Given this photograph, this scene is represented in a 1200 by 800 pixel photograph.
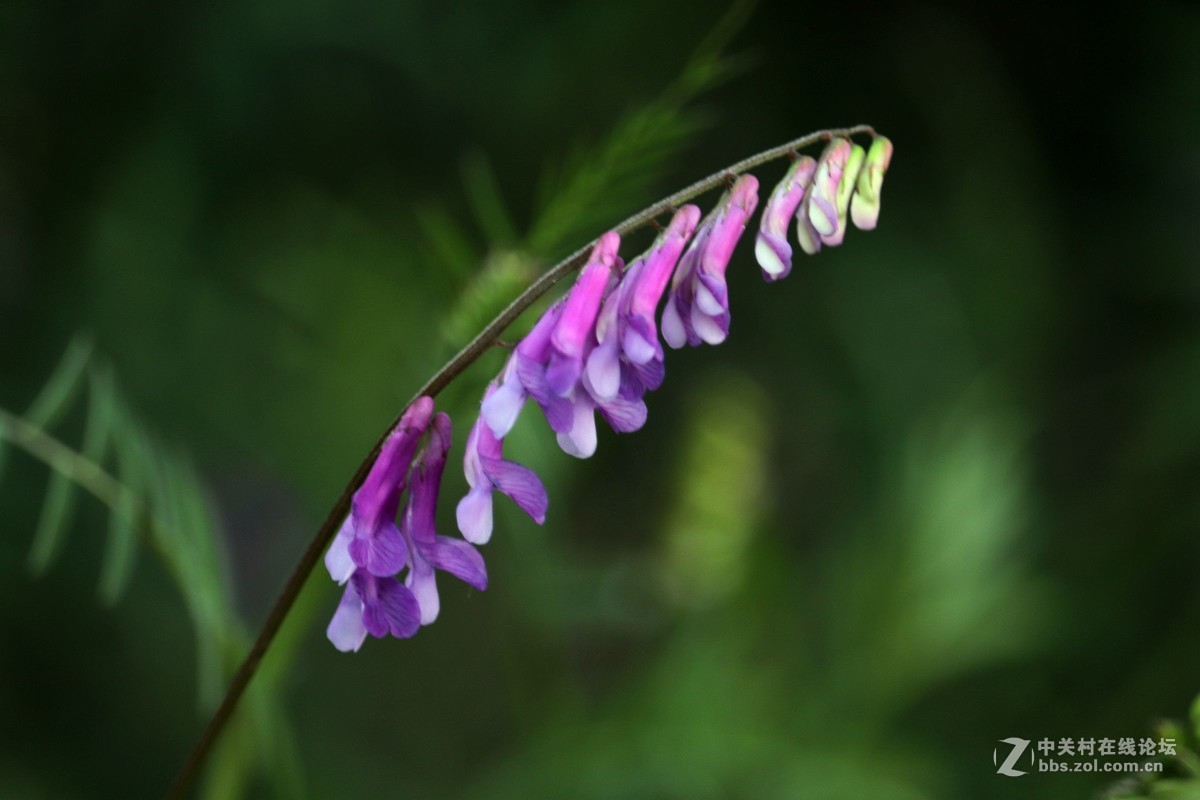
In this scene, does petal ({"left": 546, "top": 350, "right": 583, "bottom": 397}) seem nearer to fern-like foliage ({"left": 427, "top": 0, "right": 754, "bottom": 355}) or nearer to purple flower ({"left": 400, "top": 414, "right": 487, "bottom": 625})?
purple flower ({"left": 400, "top": 414, "right": 487, "bottom": 625})

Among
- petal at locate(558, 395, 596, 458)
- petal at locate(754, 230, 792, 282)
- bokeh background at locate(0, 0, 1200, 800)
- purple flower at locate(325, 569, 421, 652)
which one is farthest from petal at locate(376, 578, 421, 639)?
bokeh background at locate(0, 0, 1200, 800)

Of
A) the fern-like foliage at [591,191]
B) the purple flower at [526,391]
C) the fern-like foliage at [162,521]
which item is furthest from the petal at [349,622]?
the fern-like foliage at [591,191]

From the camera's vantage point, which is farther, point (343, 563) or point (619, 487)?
point (619, 487)

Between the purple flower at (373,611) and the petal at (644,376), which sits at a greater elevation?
the petal at (644,376)

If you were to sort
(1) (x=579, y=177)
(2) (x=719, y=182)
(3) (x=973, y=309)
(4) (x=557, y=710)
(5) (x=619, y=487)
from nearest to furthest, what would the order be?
(2) (x=719, y=182) < (1) (x=579, y=177) < (4) (x=557, y=710) < (3) (x=973, y=309) < (5) (x=619, y=487)

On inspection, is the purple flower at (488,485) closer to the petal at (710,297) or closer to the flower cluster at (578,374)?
the flower cluster at (578,374)

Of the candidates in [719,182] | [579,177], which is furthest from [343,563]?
[579,177]

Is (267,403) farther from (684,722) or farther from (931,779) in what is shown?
(931,779)
